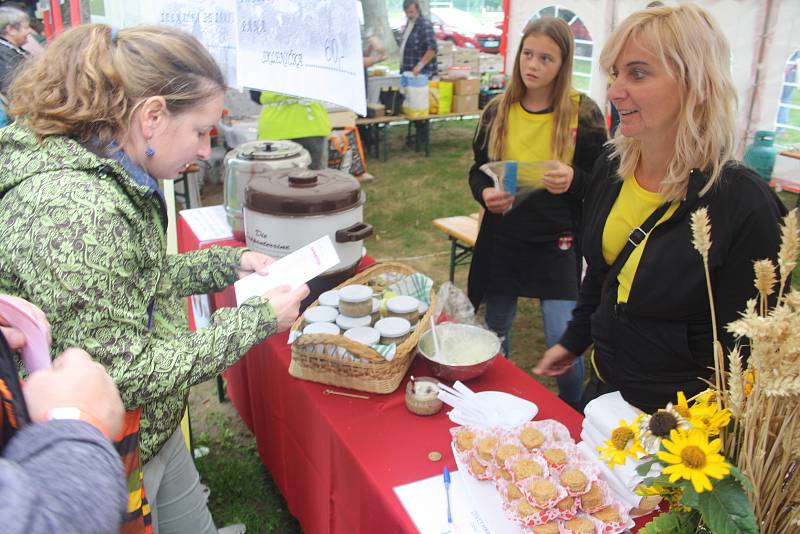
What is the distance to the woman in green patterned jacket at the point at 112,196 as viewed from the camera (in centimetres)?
105

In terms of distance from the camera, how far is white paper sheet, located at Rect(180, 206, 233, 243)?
279 cm

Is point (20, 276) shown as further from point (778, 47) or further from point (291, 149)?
point (778, 47)

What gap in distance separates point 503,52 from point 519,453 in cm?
901

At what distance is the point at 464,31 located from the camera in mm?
14359

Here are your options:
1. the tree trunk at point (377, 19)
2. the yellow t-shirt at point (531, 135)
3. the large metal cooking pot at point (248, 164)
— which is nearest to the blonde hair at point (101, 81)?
the large metal cooking pot at point (248, 164)

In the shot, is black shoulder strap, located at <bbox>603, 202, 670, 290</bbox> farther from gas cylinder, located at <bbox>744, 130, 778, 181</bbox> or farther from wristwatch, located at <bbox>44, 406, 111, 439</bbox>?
gas cylinder, located at <bbox>744, 130, 778, 181</bbox>

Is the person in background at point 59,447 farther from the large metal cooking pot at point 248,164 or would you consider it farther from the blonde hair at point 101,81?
the large metal cooking pot at point 248,164

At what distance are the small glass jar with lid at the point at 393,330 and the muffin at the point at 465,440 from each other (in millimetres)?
439

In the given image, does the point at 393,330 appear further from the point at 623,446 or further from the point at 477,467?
the point at 623,446

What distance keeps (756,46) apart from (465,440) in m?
6.22

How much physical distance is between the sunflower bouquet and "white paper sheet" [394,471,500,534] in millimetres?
427

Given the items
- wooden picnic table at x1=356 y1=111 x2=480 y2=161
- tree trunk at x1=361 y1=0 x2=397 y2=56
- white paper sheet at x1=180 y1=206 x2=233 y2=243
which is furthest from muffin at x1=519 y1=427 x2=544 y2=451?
tree trunk at x1=361 y1=0 x2=397 y2=56

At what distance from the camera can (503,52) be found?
9320mm

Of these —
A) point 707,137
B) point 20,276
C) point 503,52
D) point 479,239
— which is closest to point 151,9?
point 479,239
